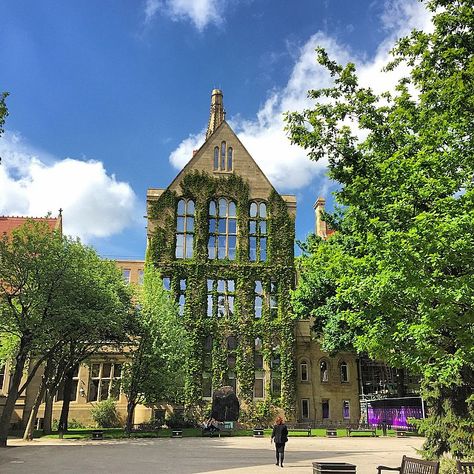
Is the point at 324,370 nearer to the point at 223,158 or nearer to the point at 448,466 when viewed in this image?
the point at 223,158

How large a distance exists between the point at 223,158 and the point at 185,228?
7.82m

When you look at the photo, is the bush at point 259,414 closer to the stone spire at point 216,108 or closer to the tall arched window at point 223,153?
the tall arched window at point 223,153

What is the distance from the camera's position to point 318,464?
12.0 metres

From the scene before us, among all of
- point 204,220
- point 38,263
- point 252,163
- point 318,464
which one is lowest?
point 318,464

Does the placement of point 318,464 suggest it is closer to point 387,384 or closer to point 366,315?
point 366,315

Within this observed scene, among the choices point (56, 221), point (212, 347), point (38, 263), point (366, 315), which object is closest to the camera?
point (366, 315)

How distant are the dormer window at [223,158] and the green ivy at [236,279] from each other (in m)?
1.18

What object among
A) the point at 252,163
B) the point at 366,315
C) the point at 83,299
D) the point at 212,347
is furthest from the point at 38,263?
the point at 252,163

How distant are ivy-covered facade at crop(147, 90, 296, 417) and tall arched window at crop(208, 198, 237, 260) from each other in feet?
0.30

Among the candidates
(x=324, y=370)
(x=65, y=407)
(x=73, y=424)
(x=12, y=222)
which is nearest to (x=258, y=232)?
(x=324, y=370)

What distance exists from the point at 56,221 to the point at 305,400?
2953 cm

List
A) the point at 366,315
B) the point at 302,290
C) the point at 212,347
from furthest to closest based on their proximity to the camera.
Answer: the point at 212,347 < the point at 302,290 < the point at 366,315

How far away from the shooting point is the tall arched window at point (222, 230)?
46938 millimetres

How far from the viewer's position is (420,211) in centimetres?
1436
